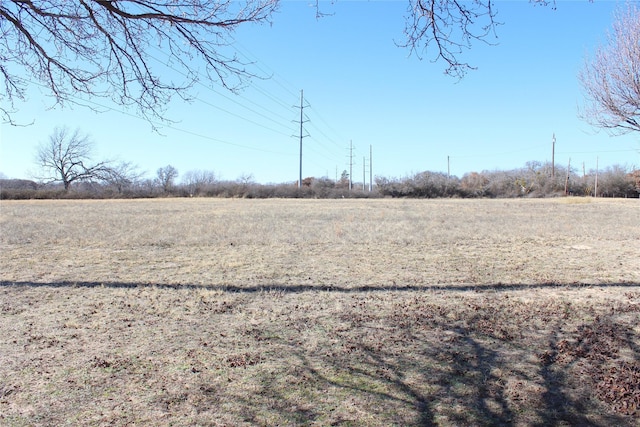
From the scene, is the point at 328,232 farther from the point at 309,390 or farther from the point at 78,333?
the point at 309,390

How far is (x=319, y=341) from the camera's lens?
4.26 metres

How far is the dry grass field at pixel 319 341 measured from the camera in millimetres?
3006

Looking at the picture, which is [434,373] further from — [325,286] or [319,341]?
[325,286]

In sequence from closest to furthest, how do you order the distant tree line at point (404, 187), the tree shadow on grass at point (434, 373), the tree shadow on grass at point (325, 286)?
the tree shadow on grass at point (434, 373), the tree shadow on grass at point (325, 286), the distant tree line at point (404, 187)

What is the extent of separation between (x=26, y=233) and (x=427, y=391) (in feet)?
43.5

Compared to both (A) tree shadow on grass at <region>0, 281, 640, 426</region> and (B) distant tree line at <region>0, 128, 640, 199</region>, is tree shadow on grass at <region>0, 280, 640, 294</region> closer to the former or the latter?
(A) tree shadow on grass at <region>0, 281, 640, 426</region>

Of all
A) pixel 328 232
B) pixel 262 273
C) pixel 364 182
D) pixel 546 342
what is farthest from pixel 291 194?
pixel 546 342

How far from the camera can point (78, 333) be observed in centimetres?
445

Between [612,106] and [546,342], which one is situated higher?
[612,106]

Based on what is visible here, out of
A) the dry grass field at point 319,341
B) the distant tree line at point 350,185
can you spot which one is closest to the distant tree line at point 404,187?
the distant tree line at point 350,185

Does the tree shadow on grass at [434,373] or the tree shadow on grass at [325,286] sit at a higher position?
the tree shadow on grass at [325,286]

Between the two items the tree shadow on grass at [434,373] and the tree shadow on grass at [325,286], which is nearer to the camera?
the tree shadow on grass at [434,373]

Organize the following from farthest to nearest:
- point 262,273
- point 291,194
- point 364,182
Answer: point 364,182, point 291,194, point 262,273

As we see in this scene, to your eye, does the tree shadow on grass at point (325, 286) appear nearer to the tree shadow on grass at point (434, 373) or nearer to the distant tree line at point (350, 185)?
the tree shadow on grass at point (434, 373)
